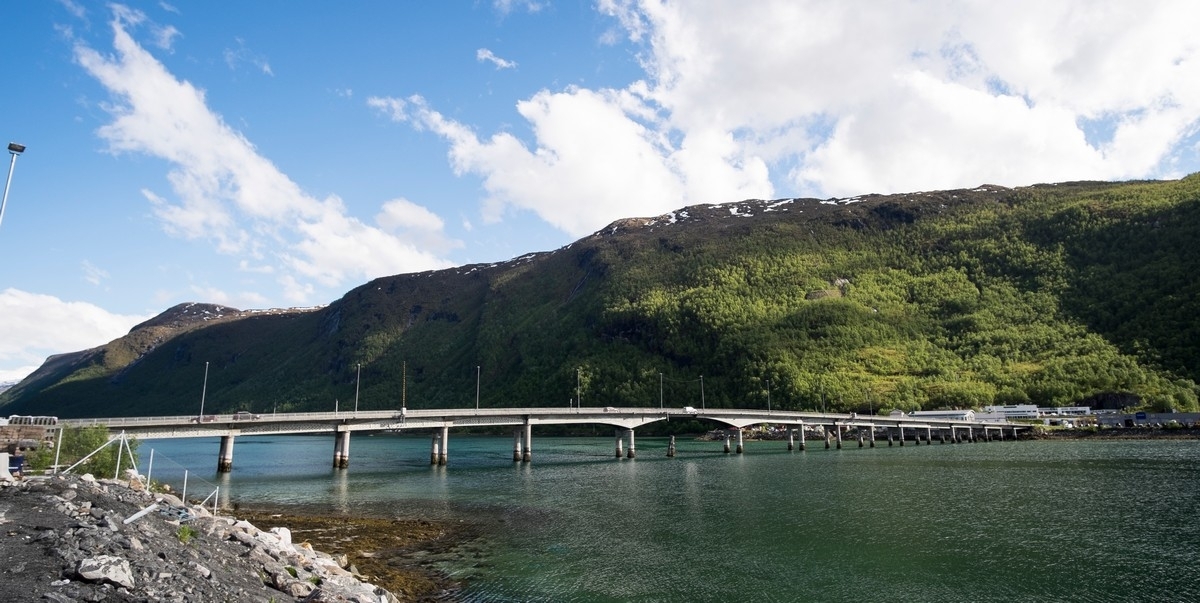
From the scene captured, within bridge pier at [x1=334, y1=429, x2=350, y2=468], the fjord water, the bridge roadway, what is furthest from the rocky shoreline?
bridge pier at [x1=334, y1=429, x2=350, y2=468]

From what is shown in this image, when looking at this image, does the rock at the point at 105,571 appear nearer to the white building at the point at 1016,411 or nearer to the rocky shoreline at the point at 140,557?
the rocky shoreline at the point at 140,557

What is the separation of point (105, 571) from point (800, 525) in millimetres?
39538

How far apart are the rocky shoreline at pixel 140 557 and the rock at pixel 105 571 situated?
0.07ft

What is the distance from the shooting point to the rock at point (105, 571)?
1608 centimetres

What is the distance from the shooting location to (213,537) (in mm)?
25469

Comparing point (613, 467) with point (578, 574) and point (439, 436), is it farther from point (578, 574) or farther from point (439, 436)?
point (578, 574)

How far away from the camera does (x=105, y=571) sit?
53.8ft

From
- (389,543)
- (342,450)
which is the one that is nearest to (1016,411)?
(342,450)

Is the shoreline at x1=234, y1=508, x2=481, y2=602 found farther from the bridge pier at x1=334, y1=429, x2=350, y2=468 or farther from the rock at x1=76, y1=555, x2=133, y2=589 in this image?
the bridge pier at x1=334, y1=429, x2=350, y2=468

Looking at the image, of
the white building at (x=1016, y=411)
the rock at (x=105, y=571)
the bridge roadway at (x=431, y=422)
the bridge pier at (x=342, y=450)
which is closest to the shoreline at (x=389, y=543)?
the rock at (x=105, y=571)

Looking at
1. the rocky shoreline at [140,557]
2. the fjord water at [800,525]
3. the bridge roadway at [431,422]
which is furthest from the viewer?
the bridge roadway at [431,422]

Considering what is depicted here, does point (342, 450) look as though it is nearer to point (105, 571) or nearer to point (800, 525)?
point (800, 525)

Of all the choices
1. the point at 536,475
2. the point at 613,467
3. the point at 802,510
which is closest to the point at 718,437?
the point at 613,467

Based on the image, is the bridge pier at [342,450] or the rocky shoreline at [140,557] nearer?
the rocky shoreline at [140,557]
